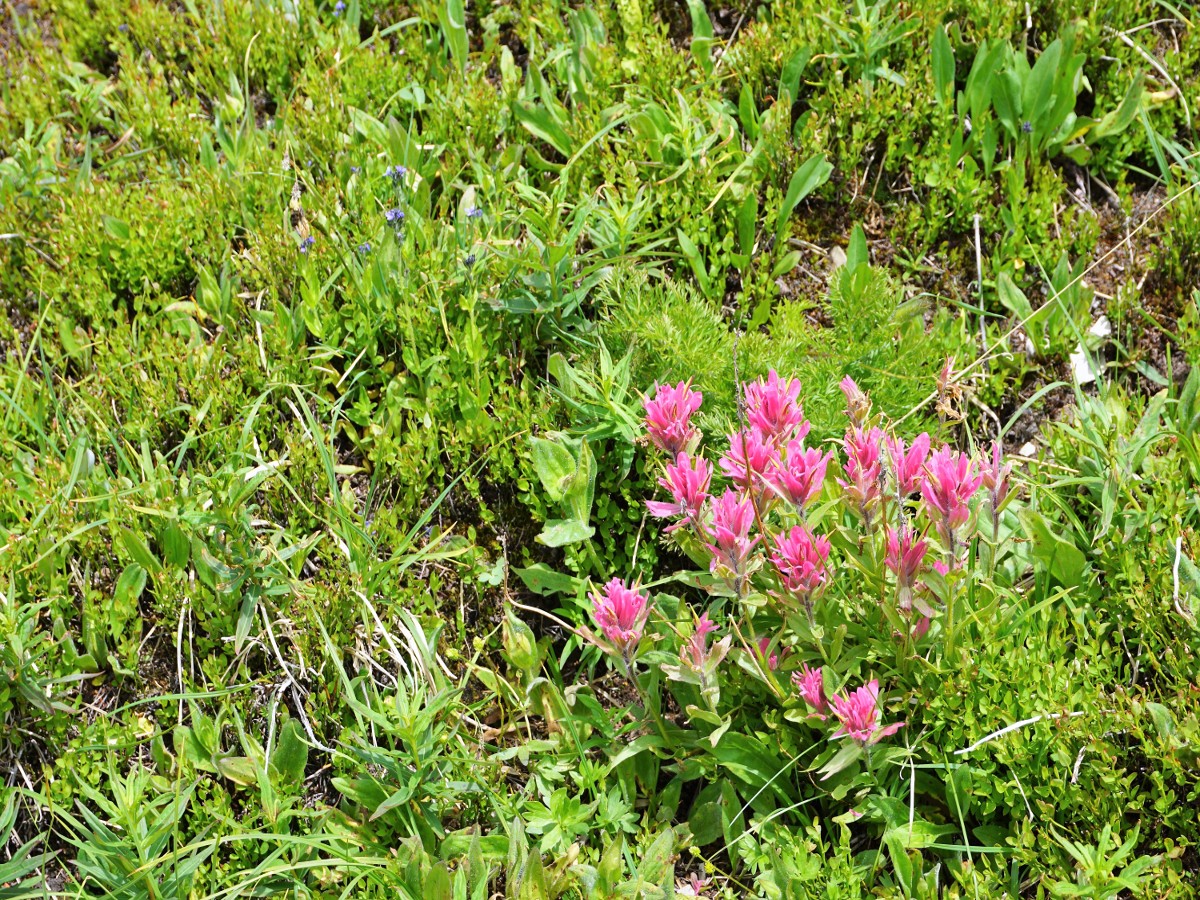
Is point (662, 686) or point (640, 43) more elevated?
point (640, 43)

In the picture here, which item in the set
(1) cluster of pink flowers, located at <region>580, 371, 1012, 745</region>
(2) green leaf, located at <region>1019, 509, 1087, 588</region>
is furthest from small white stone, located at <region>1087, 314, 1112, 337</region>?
(1) cluster of pink flowers, located at <region>580, 371, 1012, 745</region>

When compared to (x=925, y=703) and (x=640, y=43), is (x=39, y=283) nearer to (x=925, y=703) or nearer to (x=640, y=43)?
(x=640, y=43)

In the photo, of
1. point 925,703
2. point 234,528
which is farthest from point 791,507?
point 234,528

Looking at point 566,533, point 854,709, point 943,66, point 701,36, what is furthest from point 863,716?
point 701,36

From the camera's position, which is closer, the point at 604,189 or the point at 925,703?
the point at 925,703

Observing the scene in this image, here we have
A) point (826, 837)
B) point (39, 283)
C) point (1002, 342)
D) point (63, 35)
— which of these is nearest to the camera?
point (826, 837)

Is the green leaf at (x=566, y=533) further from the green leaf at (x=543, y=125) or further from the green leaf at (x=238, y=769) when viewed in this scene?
the green leaf at (x=543, y=125)

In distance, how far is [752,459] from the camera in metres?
2.39

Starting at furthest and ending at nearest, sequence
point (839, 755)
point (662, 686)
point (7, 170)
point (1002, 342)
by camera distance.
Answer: point (7, 170), point (1002, 342), point (662, 686), point (839, 755)

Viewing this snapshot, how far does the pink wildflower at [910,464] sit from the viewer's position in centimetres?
229

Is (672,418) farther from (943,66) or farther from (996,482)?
(943,66)

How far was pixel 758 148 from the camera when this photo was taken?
11.8 ft

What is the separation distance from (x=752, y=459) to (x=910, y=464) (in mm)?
347

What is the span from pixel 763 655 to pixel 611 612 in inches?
16.3
